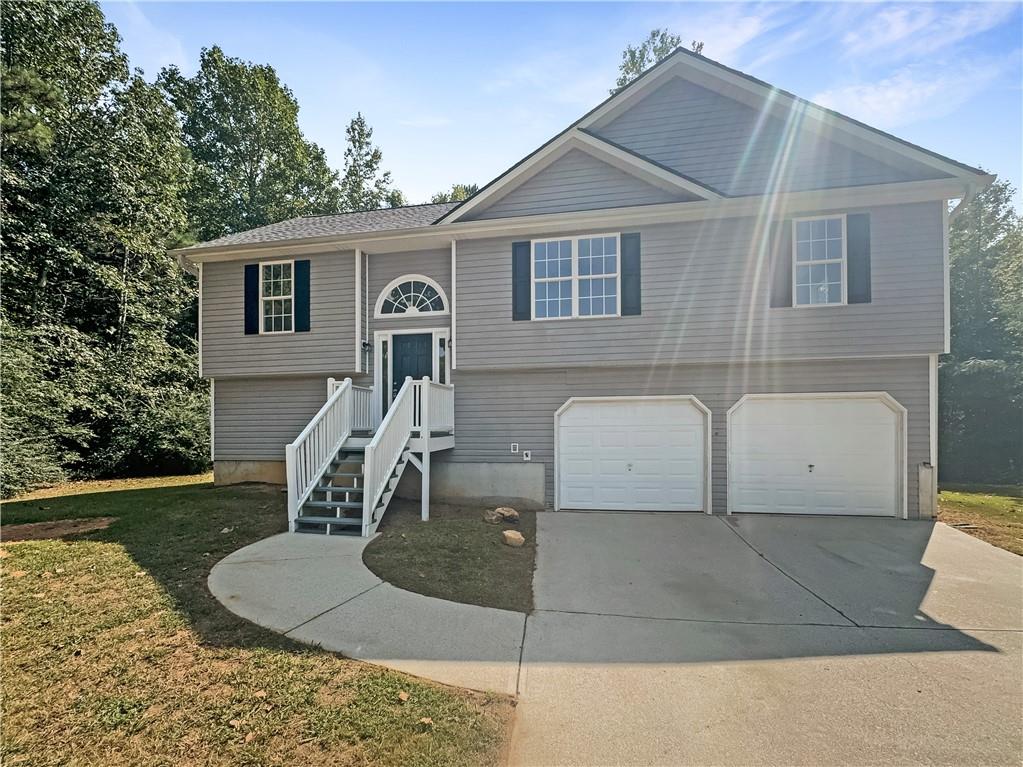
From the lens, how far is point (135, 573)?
5.04m

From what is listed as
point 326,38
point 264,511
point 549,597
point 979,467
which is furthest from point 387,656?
point 979,467

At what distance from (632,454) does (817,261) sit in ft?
15.5

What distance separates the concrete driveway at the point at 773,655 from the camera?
2648 millimetres

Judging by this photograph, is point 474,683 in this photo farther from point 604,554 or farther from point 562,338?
point 562,338

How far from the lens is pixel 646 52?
21219mm

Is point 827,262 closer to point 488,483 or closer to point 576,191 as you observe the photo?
point 576,191

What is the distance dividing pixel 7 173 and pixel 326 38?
40.7 feet

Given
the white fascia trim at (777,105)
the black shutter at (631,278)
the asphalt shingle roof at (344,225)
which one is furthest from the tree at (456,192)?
the black shutter at (631,278)

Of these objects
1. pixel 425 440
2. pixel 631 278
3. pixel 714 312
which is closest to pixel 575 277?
pixel 631 278

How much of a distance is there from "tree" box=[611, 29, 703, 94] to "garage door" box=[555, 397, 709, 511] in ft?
64.2

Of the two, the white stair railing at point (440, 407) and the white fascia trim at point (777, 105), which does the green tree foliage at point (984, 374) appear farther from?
the white stair railing at point (440, 407)

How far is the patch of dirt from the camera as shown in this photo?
6.47 m

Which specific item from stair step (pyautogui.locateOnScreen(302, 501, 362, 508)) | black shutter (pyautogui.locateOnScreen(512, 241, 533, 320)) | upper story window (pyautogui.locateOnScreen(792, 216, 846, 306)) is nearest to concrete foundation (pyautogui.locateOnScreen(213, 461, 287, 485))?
stair step (pyautogui.locateOnScreen(302, 501, 362, 508))

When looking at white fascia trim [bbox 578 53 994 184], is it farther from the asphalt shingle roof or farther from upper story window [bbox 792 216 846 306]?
the asphalt shingle roof
